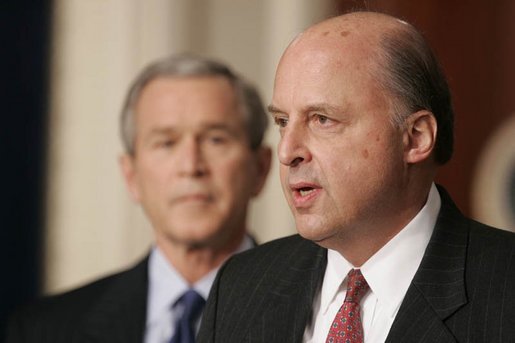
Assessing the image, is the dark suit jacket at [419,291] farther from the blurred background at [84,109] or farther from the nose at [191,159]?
the blurred background at [84,109]

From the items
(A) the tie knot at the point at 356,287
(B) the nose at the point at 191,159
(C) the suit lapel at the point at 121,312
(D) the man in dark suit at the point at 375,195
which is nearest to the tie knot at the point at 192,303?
(C) the suit lapel at the point at 121,312

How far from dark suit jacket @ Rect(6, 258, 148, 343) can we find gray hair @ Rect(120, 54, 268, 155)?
1.37ft

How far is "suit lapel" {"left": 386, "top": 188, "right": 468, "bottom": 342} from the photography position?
1.83 meters

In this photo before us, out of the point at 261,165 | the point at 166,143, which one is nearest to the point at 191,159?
the point at 166,143

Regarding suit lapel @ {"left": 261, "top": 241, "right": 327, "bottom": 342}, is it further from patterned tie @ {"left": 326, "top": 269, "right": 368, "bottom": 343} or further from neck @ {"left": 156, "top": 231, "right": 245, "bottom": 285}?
neck @ {"left": 156, "top": 231, "right": 245, "bottom": 285}

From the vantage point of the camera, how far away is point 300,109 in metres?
1.90

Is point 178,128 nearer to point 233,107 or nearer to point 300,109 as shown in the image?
point 233,107

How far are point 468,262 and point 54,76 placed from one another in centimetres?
292

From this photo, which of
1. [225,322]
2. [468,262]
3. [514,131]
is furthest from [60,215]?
[468,262]

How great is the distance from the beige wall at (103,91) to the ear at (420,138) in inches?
98.7

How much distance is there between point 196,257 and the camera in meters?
3.14

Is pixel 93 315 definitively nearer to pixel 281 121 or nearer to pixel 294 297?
pixel 294 297

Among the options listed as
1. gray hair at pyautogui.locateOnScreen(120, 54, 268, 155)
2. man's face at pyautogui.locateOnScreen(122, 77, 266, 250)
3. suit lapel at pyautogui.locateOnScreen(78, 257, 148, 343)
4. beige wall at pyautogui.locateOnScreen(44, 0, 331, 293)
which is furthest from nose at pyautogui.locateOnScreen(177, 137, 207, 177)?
beige wall at pyautogui.locateOnScreen(44, 0, 331, 293)

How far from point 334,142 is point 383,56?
171 mm
